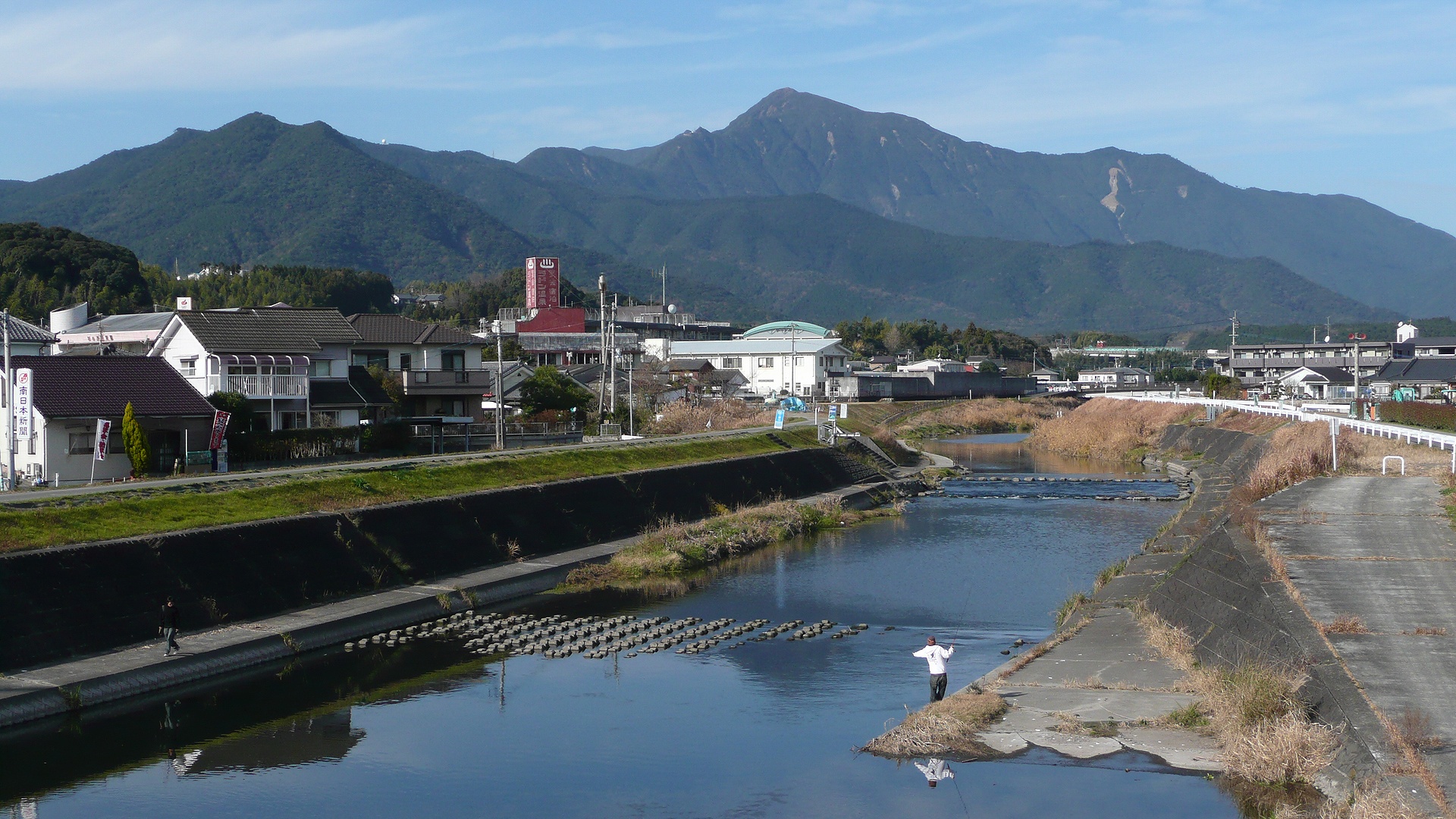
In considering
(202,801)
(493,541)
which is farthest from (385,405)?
(202,801)

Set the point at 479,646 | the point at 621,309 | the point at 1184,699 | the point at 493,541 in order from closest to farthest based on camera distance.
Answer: the point at 1184,699
the point at 479,646
the point at 493,541
the point at 621,309

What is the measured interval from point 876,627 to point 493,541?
969 centimetres

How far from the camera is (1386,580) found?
17.2 metres

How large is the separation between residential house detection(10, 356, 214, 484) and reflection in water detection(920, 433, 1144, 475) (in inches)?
1400

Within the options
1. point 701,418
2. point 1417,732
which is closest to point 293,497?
point 1417,732

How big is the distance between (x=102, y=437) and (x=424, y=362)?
18592mm

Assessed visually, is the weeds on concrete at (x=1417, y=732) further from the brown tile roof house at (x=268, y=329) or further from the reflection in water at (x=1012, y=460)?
the reflection in water at (x=1012, y=460)

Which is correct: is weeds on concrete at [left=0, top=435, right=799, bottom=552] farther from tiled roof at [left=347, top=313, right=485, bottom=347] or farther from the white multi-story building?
the white multi-story building

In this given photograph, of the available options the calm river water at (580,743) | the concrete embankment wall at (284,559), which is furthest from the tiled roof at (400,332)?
the calm river water at (580,743)

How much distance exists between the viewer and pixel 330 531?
23.8 meters

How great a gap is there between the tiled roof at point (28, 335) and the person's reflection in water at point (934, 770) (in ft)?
127

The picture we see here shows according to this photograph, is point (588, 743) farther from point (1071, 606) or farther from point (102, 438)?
point (102, 438)

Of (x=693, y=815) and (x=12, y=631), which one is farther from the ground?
(x=12, y=631)

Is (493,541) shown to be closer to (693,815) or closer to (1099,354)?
(693,815)
